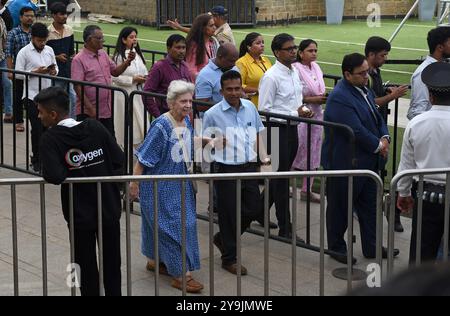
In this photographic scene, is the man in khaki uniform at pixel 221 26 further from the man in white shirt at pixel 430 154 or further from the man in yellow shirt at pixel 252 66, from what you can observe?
the man in white shirt at pixel 430 154

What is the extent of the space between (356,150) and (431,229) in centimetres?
163

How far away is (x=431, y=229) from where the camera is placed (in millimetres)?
5695

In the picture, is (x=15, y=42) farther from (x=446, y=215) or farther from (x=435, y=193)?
(x=446, y=215)

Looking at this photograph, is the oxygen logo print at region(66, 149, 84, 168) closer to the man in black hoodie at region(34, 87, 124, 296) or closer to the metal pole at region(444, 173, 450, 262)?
the man in black hoodie at region(34, 87, 124, 296)

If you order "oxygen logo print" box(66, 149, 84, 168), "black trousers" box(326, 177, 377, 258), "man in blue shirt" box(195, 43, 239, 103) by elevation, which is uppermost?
"man in blue shirt" box(195, 43, 239, 103)

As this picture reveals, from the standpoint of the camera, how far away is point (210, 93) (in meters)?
8.16

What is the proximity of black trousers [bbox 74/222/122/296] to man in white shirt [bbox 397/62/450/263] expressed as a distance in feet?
6.23

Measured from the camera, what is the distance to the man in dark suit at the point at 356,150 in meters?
6.96

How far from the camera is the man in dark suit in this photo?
6.96m

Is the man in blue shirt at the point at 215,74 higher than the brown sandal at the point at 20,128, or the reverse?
the man in blue shirt at the point at 215,74

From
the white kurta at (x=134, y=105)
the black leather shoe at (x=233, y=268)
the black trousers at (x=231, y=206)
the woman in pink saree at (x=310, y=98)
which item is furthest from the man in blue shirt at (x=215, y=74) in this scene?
the black leather shoe at (x=233, y=268)

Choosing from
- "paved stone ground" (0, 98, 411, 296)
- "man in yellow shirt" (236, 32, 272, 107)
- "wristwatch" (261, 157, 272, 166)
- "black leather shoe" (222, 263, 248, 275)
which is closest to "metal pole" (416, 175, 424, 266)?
"paved stone ground" (0, 98, 411, 296)

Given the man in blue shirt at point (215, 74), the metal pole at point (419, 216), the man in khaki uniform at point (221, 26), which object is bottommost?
the metal pole at point (419, 216)

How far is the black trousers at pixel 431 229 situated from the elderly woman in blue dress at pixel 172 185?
1568 millimetres
